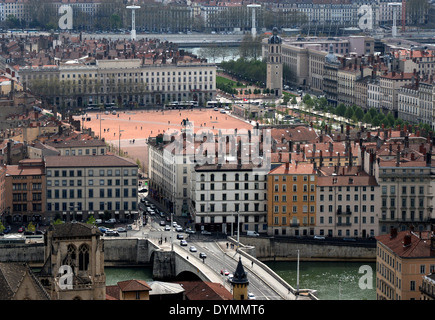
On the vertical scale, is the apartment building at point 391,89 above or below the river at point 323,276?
above

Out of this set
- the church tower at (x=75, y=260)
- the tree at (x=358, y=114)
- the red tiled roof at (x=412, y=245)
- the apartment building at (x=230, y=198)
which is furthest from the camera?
the tree at (x=358, y=114)

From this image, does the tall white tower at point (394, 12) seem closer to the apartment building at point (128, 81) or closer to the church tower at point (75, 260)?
the apartment building at point (128, 81)

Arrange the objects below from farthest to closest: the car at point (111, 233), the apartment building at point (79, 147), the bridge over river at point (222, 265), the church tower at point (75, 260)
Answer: the apartment building at point (79, 147)
the car at point (111, 233)
the bridge over river at point (222, 265)
the church tower at point (75, 260)

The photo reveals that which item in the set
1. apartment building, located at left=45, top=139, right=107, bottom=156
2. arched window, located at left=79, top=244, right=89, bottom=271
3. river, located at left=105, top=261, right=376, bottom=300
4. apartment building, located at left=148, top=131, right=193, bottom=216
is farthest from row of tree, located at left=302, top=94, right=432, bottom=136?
arched window, located at left=79, top=244, right=89, bottom=271

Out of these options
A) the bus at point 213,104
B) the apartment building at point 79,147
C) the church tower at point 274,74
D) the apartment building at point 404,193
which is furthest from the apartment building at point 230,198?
the church tower at point 274,74

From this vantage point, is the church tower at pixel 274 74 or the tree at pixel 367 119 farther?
the church tower at pixel 274 74

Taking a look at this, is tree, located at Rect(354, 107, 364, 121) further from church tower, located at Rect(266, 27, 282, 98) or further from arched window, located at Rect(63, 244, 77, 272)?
arched window, located at Rect(63, 244, 77, 272)
